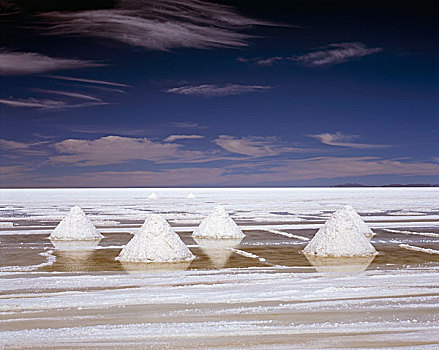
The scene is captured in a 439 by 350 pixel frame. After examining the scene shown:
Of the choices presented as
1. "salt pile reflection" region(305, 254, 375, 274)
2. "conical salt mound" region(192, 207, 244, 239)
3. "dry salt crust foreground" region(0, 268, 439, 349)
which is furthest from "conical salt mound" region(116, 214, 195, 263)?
"conical salt mound" region(192, 207, 244, 239)

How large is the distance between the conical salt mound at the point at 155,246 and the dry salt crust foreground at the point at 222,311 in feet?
5.85

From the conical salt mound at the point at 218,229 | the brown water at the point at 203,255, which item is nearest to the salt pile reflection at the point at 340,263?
the brown water at the point at 203,255

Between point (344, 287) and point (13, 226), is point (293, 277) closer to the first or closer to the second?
point (344, 287)

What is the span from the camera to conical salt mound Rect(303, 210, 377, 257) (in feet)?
45.5

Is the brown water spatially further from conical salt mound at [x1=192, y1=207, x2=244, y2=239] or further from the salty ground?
conical salt mound at [x1=192, y1=207, x2=244, y2=239]

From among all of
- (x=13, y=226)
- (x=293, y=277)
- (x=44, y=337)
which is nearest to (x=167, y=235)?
(x=293, y=277)

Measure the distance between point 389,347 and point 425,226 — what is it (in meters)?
18.4

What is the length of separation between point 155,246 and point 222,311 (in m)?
5.39

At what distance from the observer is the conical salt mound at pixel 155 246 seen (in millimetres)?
12992

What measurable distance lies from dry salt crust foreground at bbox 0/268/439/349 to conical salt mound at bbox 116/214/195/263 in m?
1.78

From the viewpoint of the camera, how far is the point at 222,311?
7.91 metres

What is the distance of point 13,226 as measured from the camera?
77.5 ft

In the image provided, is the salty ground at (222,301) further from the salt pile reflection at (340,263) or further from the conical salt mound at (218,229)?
the conical salt mound at (218,229)

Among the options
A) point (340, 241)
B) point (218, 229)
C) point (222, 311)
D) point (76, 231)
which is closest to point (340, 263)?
point (340, 241)
